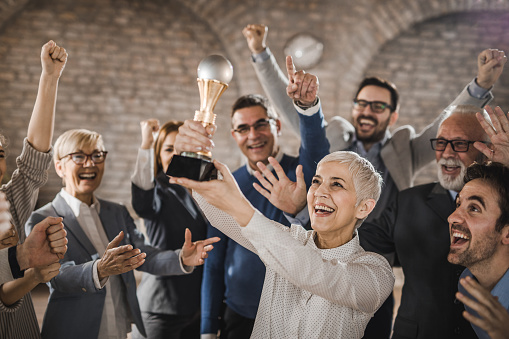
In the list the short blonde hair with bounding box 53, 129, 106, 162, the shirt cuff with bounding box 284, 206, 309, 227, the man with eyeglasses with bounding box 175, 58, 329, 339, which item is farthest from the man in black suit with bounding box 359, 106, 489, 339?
the short blonde hair with bounding box 53, 129, 106, 162

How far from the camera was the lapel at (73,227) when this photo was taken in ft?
7.67

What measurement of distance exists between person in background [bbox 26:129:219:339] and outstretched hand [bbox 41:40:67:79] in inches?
20.1

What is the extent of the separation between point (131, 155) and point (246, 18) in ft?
7.50

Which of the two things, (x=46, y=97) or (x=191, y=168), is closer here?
(x=191, y=168)

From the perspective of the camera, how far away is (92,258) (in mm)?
2332

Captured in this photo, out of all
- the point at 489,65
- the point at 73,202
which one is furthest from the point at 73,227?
the point at 489,65

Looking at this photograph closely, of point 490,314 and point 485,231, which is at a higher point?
point 485,231

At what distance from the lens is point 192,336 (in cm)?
283

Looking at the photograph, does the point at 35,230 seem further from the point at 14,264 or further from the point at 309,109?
the point at 309,109

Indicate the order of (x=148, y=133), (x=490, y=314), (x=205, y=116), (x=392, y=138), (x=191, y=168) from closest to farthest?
(x=490, y=314), (x=191, y=168), (x=205, y=116), (x=148, y=133), (x=392, y=138)

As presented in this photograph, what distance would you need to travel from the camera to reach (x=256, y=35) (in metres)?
2.77

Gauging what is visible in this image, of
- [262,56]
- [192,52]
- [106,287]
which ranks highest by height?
[192,52]

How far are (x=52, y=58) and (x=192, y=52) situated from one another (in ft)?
13.8

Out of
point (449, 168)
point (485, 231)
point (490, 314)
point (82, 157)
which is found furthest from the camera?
point (82, 157)
